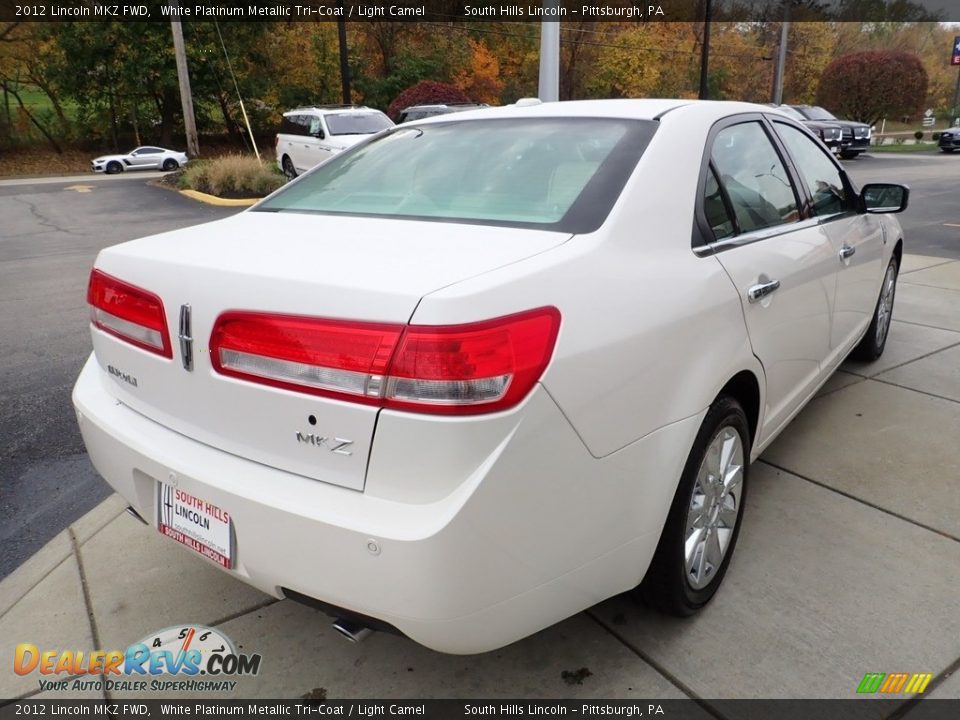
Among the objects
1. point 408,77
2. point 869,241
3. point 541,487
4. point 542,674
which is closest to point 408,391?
point 541,487

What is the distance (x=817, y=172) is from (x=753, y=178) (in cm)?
89

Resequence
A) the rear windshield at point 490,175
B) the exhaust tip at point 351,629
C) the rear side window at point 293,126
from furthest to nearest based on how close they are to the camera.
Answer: the rear side window at point 293,126
the rear windshield at point 490,175
the exhaust tip at point 351,629

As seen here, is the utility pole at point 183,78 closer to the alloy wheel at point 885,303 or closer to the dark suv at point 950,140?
the alloy wheel at point 885,303

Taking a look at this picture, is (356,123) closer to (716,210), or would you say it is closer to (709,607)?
(716,210)

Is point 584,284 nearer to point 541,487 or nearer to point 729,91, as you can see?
point 541,487

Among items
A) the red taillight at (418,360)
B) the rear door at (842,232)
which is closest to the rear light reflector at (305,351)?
the red taillight at (418,360)

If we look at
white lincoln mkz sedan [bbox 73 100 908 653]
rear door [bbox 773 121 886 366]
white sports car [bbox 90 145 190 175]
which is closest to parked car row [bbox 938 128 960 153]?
white sports car [bbox 90 145 190 175]

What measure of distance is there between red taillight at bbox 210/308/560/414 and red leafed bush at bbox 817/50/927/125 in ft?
128

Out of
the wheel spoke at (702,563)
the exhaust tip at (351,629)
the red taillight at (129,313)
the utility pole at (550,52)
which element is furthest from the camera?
the utility pole at (550,52)

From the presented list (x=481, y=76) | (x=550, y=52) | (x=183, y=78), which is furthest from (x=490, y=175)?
(x=481, y=76)

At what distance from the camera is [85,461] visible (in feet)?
12.2

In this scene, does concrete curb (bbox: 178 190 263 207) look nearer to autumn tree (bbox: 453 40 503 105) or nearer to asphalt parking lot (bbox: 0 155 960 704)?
asphalt parking lot (bbox: 0 155 960 704)

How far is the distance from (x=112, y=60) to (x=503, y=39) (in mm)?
22162

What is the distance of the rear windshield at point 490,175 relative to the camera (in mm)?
2139
